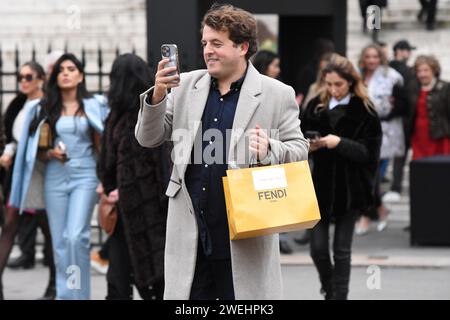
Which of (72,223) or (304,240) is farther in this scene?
(304,240)

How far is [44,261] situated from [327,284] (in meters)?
3.37

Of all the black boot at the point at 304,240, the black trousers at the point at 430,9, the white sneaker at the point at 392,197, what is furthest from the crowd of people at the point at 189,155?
the black trousers at the point at 430,9

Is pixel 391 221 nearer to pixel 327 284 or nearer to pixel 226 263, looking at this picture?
pixel 327 284

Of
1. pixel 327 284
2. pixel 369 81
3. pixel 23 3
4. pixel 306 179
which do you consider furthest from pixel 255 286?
pixel 23 3

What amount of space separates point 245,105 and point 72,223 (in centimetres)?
316

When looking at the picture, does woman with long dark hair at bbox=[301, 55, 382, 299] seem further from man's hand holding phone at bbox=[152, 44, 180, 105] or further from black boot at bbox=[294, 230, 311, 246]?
black boot at bbox=[294, 230, 311, 246]

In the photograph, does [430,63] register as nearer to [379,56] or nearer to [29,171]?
[379,56]

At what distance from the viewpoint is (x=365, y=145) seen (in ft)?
27.5

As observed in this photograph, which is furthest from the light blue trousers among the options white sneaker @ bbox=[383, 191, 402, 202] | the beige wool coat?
white sneaker @ bbox=[383, 191, 402, 202]

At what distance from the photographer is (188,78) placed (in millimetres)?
5801

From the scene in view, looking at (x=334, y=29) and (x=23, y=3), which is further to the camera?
(x=23, y=3)

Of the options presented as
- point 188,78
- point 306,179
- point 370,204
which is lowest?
point 370,204

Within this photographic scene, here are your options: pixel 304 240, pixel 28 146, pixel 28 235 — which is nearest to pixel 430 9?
pixel 304 240
